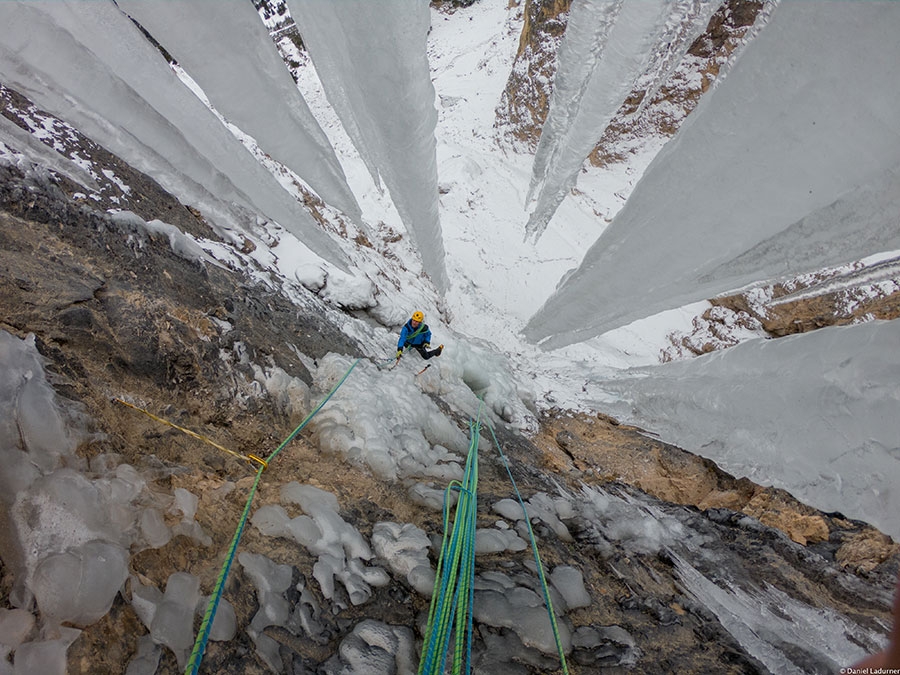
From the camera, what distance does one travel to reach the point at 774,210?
2314 mm

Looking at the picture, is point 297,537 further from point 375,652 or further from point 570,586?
point 570,586

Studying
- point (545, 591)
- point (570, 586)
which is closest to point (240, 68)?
point (545, 591)

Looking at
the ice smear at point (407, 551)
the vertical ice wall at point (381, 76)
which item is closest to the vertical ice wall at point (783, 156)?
the vertical ice wall at point (381, 76)

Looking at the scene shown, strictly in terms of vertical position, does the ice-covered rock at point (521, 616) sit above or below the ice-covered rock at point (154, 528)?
above

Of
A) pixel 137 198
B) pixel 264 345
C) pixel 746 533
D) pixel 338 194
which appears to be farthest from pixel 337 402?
pixel 746 533

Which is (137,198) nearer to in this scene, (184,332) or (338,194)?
(338,194)

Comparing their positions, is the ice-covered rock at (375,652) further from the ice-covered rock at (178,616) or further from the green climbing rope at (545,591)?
the green climbing rope at (545,591)

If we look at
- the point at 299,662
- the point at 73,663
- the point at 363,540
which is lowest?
the point at 73,663

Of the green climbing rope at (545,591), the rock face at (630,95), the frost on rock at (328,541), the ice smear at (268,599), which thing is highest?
the rock face at (630,95)

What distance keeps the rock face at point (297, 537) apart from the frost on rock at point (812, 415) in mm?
474

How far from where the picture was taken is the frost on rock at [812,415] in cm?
277

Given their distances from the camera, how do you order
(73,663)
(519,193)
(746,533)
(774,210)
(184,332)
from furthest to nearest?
(519,193) < (746,533) < (184,332) < (774,210) < (73,663)

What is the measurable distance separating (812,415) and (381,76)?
3.88 metres

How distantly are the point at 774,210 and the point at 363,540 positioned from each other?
277 cm
